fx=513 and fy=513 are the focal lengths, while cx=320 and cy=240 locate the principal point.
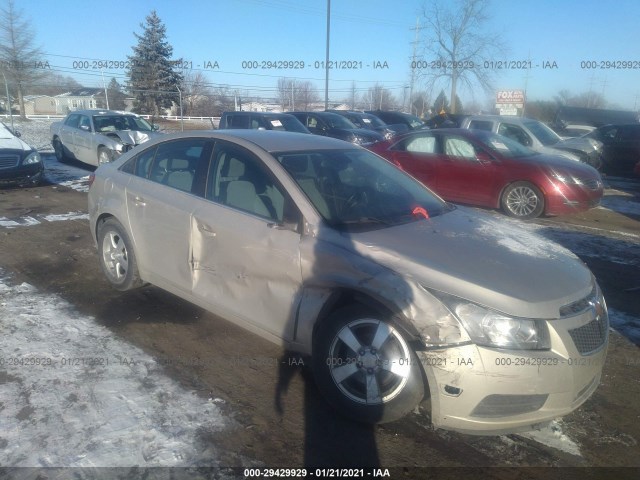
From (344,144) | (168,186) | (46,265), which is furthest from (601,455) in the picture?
(46,265)

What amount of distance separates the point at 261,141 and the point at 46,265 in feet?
10.9

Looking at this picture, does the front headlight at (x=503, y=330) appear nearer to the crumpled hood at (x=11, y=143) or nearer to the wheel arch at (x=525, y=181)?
the wheel arch at (x=525, y=181)

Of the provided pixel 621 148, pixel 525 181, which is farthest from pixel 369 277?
pixel 621 148

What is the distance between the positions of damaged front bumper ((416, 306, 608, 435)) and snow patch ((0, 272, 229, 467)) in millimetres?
1289

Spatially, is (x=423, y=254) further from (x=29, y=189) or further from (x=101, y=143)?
(x=101, y=143)

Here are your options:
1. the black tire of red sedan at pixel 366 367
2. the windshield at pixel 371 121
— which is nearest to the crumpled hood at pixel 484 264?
the black tire of red sedan at pixel 366 367

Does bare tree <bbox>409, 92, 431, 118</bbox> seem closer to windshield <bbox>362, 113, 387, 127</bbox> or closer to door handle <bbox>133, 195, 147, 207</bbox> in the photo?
windshield <bbox>362, 113, 387, 127</bbox>

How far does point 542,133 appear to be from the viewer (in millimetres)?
13797

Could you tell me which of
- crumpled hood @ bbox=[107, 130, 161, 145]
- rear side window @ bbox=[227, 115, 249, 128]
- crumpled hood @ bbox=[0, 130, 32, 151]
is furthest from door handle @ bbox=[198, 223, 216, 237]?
rear side window @ bbox=[227, 115, 249, 128]

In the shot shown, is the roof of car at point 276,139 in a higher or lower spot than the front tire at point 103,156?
higher

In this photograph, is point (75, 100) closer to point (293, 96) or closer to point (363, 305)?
point (293, 96)

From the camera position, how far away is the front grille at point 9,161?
10.3 meters

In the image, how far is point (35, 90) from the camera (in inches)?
1303

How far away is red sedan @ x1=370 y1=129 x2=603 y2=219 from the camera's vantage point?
28.8ft
